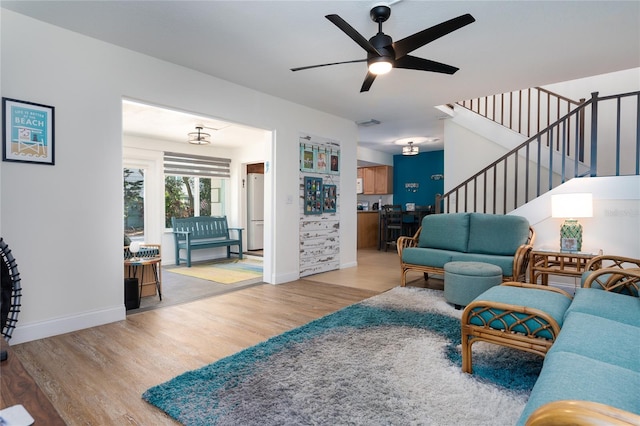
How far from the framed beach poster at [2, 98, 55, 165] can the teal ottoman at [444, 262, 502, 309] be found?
12.5 feet

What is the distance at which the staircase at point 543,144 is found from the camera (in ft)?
16.7

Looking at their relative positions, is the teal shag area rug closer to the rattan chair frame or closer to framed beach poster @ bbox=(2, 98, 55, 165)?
the rattan chair frame

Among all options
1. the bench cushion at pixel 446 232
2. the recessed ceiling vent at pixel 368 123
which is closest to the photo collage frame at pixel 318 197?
the recessed ceiling vent at pixel 368 123

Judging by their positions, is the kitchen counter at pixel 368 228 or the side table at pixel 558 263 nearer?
the side table at pixel 558 263

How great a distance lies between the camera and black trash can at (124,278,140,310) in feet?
11.7

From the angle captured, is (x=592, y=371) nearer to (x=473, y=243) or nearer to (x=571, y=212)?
(x=571, y=212)

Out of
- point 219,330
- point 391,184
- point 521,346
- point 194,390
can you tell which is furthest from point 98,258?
point 391,184

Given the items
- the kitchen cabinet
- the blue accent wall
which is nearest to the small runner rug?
the kitchen cabinet

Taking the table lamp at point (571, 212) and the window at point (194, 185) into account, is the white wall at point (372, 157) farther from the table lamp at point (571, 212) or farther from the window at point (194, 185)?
the table lamp at point (571, 212)

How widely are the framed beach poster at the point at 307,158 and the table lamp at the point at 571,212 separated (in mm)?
3174

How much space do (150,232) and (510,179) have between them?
6538mm

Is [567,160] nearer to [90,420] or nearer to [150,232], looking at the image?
[90,420]

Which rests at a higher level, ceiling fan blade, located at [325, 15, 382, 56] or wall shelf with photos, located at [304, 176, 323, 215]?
ceiling fan blade, located at [325, 15, 382, 56]

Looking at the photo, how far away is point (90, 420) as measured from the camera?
172 cm
